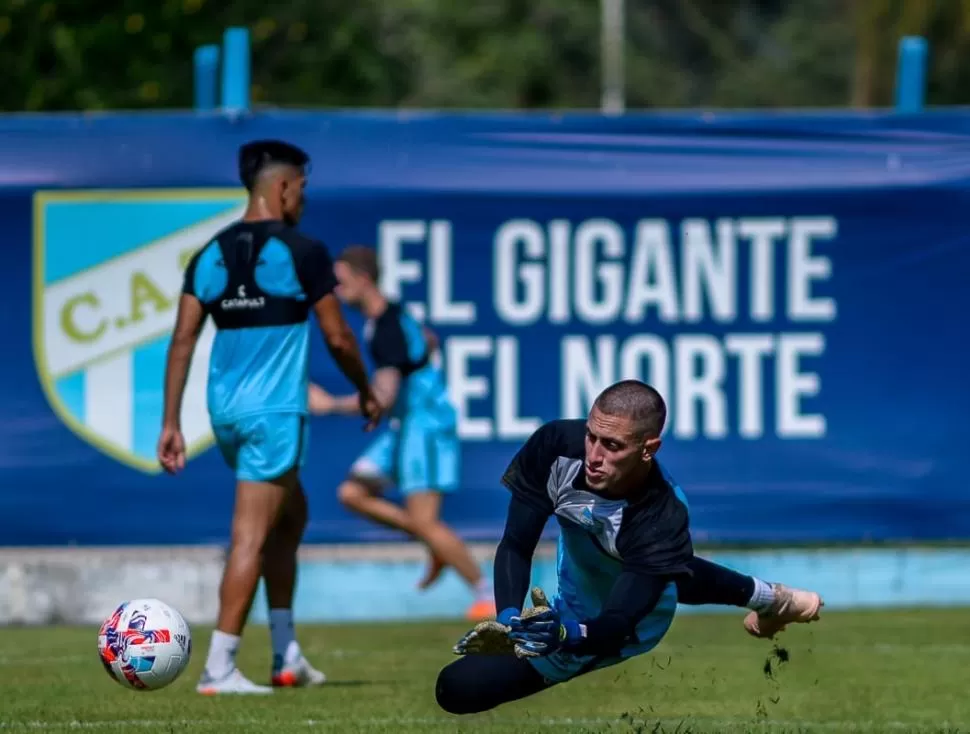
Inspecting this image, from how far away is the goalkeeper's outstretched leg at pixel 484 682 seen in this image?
6801 millimetres

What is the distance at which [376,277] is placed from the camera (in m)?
12.0

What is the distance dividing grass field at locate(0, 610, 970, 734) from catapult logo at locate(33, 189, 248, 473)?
1247 mm

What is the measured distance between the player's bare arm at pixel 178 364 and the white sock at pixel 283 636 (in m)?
0.77

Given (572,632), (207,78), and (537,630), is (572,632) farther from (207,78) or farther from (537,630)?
(207,78)

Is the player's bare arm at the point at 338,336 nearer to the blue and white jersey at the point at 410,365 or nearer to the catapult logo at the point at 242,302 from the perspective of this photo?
the catapult logo at the point at 242,302

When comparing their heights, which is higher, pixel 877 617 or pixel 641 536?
pixel 641 536

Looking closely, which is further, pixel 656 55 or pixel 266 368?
pixel 656 55

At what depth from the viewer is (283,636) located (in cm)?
902

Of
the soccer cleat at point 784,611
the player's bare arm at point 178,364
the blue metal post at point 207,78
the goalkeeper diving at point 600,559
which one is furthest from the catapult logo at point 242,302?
the blue metal post at point 207,78

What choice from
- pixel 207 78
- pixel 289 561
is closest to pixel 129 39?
pixel 207 78

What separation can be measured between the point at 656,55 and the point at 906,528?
4617 cm

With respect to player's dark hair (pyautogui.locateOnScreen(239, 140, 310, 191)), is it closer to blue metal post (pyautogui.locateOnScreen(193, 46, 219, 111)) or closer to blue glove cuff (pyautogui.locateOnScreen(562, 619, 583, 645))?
blue glove cuff (pyautogui.locateOnScreen(562, 619, 583, 645))

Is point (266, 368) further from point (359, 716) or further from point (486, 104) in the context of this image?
point (486, 104)

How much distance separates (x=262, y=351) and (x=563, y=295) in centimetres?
380
